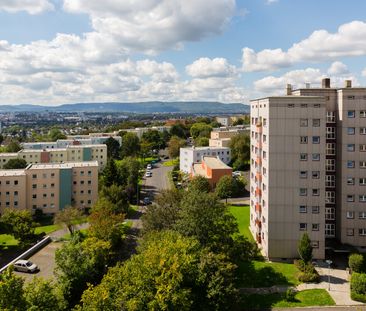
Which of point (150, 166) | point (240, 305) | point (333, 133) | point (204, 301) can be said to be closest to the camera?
point (204, 301)

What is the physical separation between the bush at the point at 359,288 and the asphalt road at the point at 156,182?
4660 centimetres

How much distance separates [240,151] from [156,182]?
80.5 feet

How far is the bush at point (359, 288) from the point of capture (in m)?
32.2

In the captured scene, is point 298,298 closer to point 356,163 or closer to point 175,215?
point 175,215

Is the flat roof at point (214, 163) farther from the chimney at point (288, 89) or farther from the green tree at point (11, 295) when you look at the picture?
the green tree at point (11, 295)

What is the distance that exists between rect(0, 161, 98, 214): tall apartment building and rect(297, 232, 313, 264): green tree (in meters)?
41.1

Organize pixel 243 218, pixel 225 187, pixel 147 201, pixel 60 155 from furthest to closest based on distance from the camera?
1. pixel 60 155
2. pixel 147 201
3. pixel 225 187
4. pixel 243 218

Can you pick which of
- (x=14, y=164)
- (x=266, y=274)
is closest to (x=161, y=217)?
(x=266, y=274)

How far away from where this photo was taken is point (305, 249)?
37.9m

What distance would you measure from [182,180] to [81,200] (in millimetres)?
25085

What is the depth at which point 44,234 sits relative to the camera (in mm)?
54281

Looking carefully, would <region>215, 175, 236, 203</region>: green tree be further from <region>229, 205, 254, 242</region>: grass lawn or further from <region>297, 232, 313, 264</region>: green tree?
<region>297, 232, 313, 264</region>: green tree

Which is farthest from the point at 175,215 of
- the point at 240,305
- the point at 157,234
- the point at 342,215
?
the point at 342,215

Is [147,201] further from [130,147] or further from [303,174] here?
[130,147]
